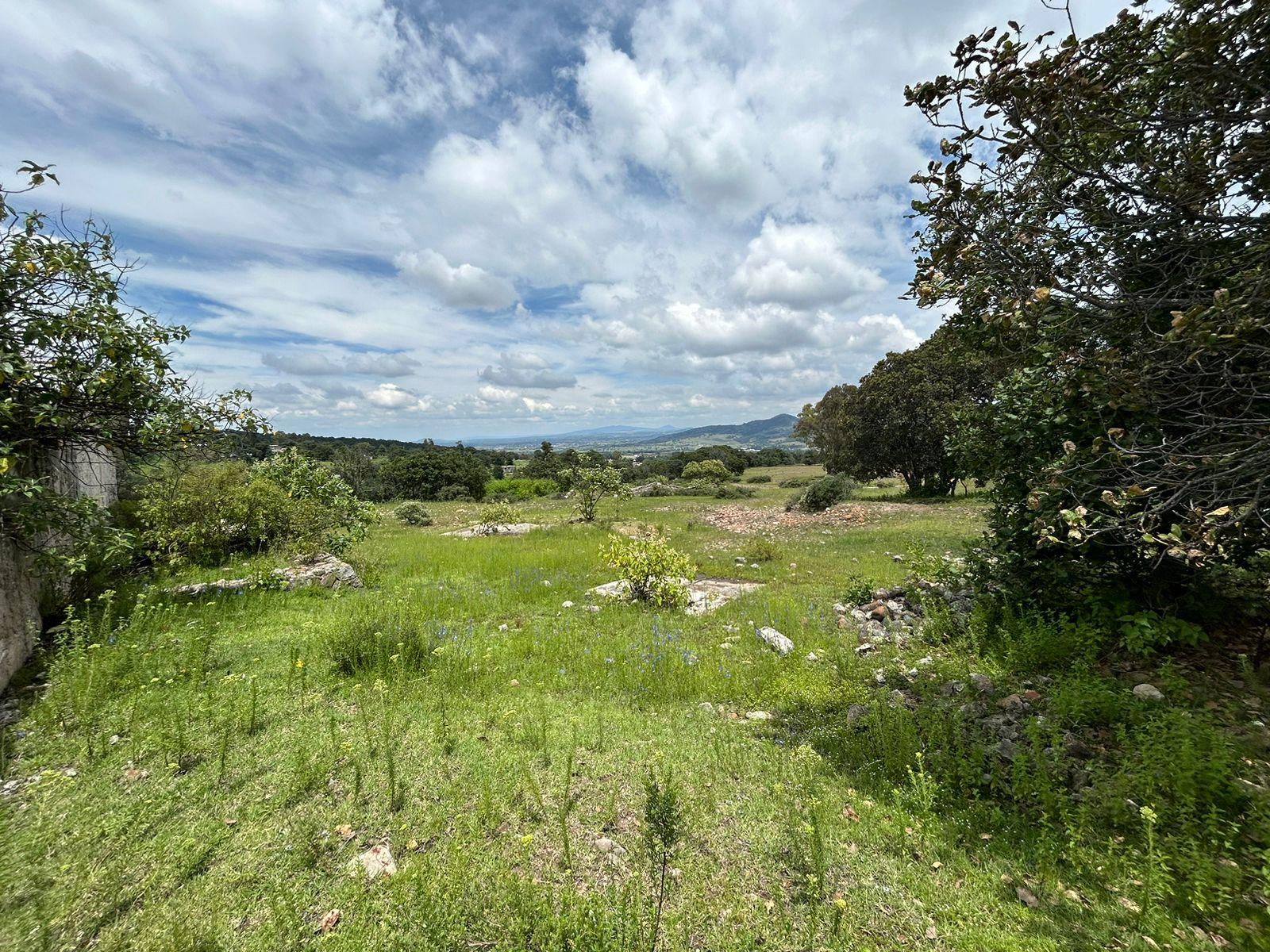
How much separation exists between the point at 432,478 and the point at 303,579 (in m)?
44.0

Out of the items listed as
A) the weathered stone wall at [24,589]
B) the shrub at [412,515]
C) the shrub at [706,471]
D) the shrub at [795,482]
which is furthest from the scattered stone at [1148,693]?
the shrub at [706,471]

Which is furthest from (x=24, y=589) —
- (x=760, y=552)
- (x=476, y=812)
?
(x=760, y=552)

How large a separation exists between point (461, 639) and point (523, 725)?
2.76 m

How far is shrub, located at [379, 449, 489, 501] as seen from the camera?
5009 centimetres

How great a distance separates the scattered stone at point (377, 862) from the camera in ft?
10.1

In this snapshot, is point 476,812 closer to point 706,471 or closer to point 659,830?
point 659,830

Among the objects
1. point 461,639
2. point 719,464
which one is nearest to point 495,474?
point 719,464

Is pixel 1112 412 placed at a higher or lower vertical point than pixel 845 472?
higher

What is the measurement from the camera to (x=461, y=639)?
7180 millimetres

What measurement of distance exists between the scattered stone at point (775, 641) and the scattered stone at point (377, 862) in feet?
16.8

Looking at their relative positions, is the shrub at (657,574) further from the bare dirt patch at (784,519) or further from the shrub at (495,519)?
the shrub at (495,519)

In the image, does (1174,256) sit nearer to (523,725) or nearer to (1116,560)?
(1116,560)

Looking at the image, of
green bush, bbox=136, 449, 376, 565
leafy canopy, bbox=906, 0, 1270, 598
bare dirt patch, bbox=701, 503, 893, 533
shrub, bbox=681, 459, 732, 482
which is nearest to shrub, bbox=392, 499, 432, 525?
green bush, bbox=136, 449, 376, 565

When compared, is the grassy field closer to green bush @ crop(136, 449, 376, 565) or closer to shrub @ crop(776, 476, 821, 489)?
green bush @ crop(136, 449, 376, 565)
